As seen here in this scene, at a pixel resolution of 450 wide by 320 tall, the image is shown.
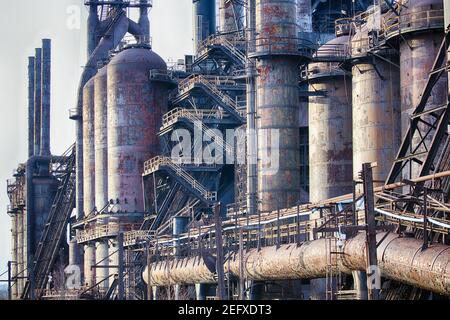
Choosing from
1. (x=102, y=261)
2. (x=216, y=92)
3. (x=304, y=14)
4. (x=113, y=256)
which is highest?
(x=304, y=14)

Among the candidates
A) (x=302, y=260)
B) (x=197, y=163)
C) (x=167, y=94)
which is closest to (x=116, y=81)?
(x=167, y=94)

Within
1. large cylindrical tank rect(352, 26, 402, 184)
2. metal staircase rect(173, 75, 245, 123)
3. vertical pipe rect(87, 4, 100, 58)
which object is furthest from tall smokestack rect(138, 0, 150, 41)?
large cylindrical tank rect(352, 26, 402, 184)

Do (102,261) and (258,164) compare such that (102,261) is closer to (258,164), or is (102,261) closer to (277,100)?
(258,164)

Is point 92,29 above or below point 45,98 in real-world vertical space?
above

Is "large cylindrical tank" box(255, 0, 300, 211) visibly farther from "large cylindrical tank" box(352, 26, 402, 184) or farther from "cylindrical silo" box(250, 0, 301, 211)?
"large cylindrical tank" box(352, 26, 402, 184)

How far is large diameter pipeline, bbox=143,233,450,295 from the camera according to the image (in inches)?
1005

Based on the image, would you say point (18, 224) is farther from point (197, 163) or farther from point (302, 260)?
point (302, 260)

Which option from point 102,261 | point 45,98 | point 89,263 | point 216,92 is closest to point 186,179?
point 216,92

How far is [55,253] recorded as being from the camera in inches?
2968

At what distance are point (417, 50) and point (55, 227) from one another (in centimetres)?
4154

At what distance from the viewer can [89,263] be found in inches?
2557

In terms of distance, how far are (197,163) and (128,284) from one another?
302 inches

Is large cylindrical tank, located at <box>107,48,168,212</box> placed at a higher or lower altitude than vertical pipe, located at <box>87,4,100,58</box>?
lower

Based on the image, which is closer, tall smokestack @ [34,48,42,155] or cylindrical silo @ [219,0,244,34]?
cylindrical silo @ [219,0,244,34]
